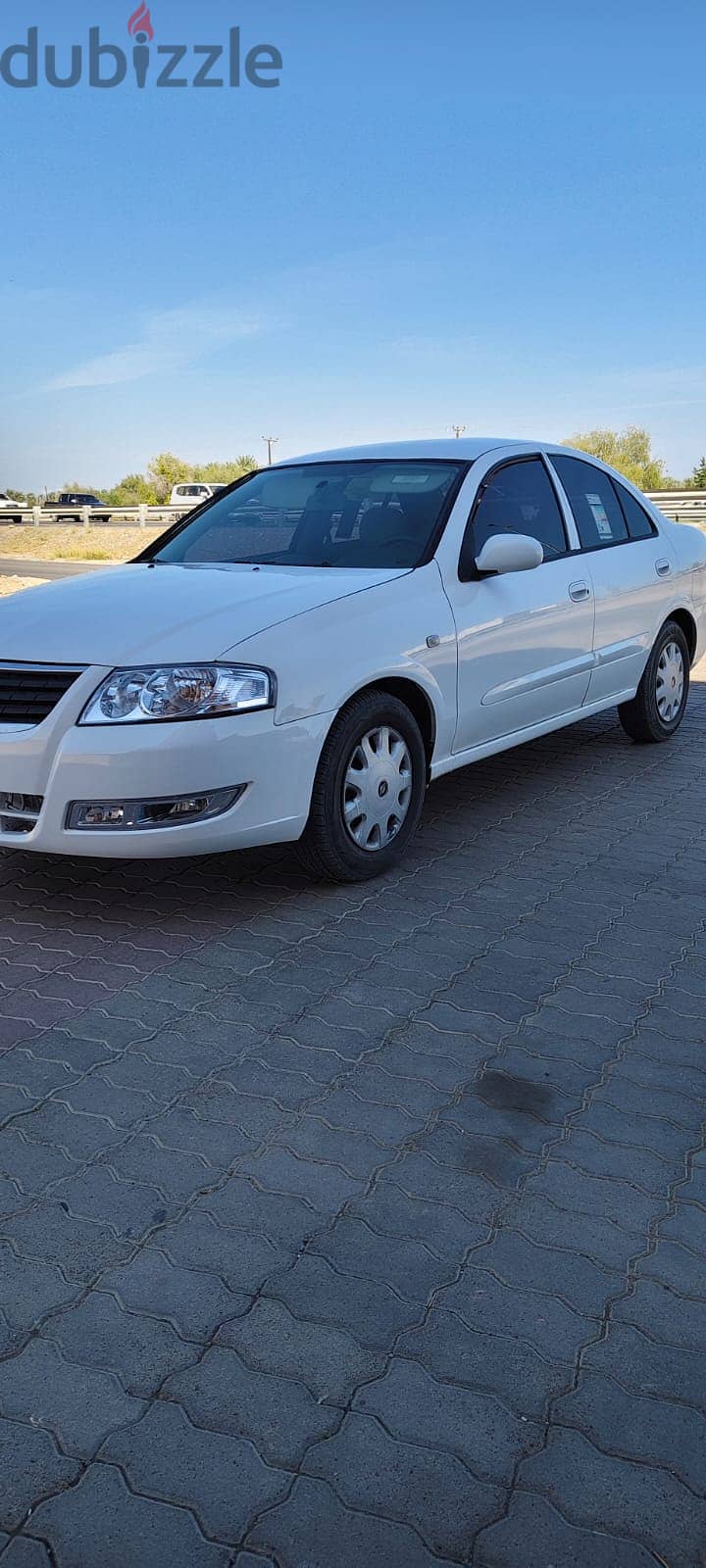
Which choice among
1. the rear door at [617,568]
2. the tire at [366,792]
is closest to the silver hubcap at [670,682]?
the rear door at [617,568]

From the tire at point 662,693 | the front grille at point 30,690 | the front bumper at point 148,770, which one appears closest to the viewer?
the front bumper at point 148,770

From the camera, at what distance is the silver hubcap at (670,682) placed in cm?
714

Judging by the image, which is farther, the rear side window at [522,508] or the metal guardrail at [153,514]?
the metal guardrail at [153,514]

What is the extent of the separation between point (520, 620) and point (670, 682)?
2097 millimetres

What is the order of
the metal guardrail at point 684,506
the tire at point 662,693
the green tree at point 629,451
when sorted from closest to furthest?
1. the tire at point 662,693
2. the metal guardrail at point 684,506
3. the green tree at point 629,451

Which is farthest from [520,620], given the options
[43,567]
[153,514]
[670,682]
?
[153,514]

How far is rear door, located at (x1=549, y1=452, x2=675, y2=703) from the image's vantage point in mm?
6211

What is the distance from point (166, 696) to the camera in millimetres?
4129

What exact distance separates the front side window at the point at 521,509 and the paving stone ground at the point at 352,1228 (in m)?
1.69

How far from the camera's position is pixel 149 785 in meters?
4.07

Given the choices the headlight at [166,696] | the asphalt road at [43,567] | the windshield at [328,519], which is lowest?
the headlight at [166,696]

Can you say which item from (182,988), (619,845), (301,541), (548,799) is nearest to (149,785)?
(182,988)

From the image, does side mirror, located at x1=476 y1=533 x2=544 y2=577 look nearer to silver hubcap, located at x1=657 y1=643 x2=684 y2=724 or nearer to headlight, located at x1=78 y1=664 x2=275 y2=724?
headlight, located at x1=78 y1=664 x2=275 y2=724

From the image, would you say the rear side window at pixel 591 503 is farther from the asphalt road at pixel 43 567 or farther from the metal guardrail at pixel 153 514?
the metal guardrail at pixel 153 514
